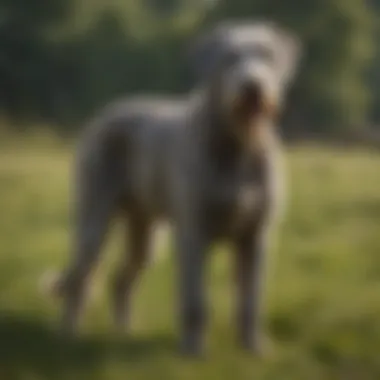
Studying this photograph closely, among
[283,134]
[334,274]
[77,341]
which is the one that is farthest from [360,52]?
[77,341]

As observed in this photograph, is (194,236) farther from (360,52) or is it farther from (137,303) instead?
(360,52)

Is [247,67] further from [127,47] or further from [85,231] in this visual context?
[85,231]

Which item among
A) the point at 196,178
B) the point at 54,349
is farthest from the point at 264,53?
the point at 54,349

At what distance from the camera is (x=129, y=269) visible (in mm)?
1401

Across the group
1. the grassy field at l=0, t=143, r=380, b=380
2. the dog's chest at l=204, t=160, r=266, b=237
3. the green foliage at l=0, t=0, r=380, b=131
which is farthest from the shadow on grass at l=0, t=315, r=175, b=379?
the green foliage at l=0, t=0, r=380, b=131

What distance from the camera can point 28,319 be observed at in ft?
4.57

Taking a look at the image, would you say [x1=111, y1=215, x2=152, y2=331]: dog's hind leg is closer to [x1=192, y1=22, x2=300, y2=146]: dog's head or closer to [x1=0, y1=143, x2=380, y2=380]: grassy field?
[x1=0, y1=143, x2=380, y2=380]: grassy field

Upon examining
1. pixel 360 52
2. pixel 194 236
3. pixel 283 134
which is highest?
pixel 360 52

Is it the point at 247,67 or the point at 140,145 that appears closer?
the point at 247,67

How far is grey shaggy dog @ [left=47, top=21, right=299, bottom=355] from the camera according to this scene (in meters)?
1.33

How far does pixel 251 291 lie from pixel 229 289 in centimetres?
3

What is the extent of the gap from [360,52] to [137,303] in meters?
0.45

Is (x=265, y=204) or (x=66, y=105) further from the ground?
(x=66, y=105)

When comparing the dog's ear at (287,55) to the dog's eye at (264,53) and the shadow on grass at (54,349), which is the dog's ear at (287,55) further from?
the shadow on grass at (54,349)
